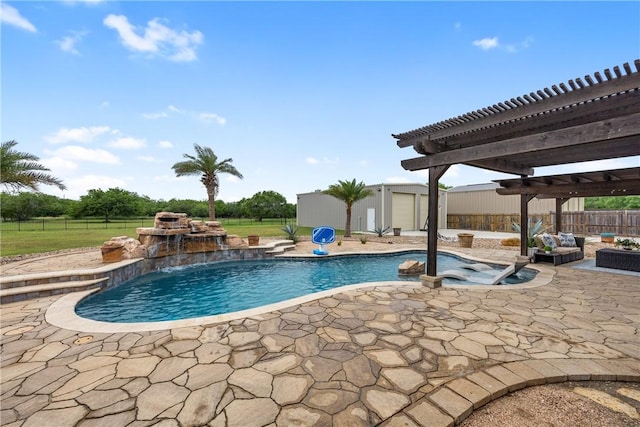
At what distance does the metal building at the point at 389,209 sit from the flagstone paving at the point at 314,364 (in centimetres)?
1390

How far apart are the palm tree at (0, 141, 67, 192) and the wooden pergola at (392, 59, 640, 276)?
35.2 ft

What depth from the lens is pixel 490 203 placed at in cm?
1831

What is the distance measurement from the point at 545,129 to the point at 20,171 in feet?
43.1

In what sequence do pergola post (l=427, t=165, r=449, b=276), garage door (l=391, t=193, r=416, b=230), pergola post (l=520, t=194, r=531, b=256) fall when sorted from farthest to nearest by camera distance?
garage door (l=391, t=193, r=416, b=230), pergola post (l=520, t=194, r=531, b=256), pergola post (l=427, t=165, r=449, b=276)

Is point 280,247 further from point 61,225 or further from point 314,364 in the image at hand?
point 61,225

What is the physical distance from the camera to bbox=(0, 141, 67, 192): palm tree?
7629mm

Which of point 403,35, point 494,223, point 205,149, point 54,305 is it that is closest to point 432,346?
point 54,305

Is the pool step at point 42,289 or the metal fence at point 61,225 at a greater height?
the metal fence at point 61,225

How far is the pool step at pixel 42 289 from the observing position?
407 cm

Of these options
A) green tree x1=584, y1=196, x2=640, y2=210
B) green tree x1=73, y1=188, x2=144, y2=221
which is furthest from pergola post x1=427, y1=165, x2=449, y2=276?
green tree x1=73, y1=188, x2=144, y2=221

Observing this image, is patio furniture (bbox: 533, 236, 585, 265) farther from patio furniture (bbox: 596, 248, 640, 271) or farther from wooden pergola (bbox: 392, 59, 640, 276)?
wooden pergola (bbox: 392, 59, 640, 276)

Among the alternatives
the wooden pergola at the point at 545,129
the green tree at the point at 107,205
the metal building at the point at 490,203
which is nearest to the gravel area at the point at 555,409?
the wooden pergola at the point at 545,129

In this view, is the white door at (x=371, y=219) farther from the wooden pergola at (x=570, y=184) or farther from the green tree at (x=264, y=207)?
the green tree at (x=264, y=207)

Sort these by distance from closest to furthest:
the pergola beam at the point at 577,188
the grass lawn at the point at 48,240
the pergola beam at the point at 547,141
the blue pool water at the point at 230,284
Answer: the pergola beam at the point at 547,141, the blue pool water at the point at 230,284, the pergola beam at the point at 577,188, the grass lawn at the point at 48,240
